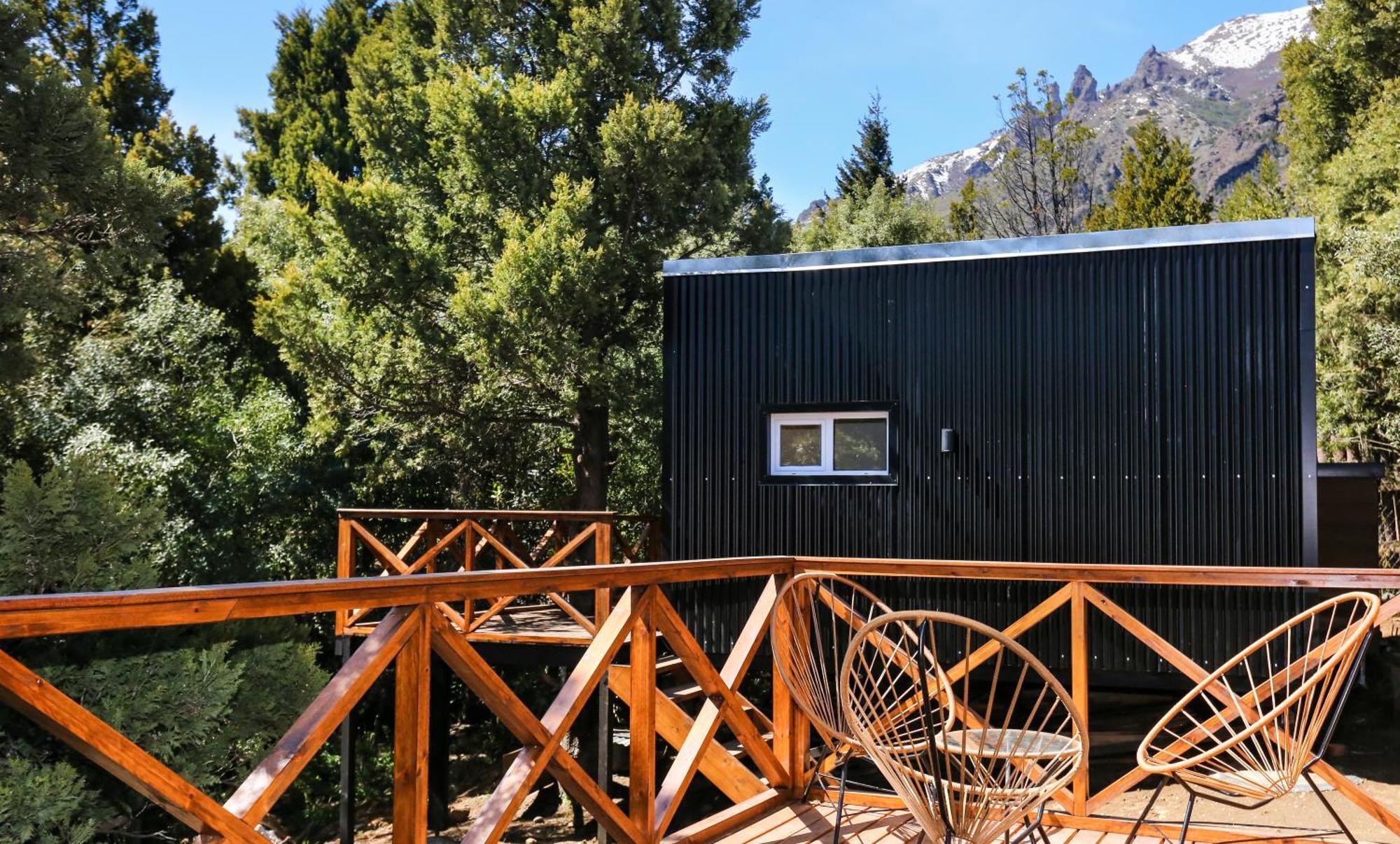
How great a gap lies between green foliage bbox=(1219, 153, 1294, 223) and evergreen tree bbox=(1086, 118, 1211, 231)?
0.82 metres

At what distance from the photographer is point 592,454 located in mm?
12047

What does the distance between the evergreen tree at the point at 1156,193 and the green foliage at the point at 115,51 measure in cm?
1708

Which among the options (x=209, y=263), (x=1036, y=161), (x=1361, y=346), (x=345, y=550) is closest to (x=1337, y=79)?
(x=1036, y=161)

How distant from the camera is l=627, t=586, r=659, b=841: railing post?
304 centimetres

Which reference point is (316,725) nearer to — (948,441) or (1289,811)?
(948,441)

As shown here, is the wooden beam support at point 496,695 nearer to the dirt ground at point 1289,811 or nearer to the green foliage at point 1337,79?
the dirt ground at point 1289,811

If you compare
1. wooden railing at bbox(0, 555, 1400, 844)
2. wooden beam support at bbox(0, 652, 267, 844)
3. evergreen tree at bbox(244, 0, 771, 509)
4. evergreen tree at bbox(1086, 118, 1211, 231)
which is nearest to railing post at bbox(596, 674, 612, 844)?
wooden railing at bbox(0, 555, 1400, 844)

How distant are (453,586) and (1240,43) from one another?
357ft

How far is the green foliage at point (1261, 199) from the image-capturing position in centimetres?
2075

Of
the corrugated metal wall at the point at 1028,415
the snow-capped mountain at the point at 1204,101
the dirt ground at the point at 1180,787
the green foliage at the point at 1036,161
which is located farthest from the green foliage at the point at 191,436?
the snow-capped mountain at the point at 1204,101

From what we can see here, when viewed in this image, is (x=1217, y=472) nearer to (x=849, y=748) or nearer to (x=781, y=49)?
(x=849, y=748)

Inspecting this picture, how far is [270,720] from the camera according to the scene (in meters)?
8.17

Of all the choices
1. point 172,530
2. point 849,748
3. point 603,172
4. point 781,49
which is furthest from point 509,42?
point 781,49

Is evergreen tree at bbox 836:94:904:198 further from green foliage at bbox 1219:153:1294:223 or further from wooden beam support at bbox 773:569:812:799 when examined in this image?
wooden beam support at bbox 773:569:812:799
